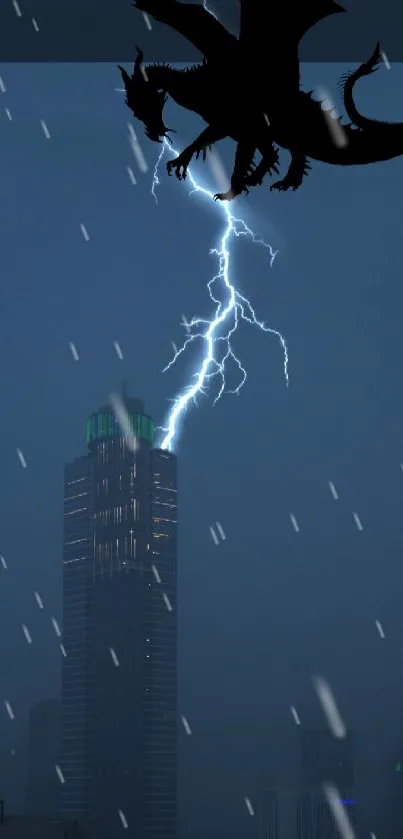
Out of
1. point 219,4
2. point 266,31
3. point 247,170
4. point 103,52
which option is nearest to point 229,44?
point 266,31

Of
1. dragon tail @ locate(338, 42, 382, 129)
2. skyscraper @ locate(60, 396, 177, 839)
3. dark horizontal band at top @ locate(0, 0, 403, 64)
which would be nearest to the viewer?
dragon tail @ locate(338, 42, 382, 129)

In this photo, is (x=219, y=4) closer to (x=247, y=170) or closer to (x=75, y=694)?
(x=247, y=170)

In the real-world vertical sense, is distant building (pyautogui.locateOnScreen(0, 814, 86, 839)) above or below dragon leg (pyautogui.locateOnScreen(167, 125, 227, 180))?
above

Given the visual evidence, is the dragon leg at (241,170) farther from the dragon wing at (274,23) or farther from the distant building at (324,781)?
the distant building at (324,781)

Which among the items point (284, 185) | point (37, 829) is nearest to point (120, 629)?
point (37, 829)

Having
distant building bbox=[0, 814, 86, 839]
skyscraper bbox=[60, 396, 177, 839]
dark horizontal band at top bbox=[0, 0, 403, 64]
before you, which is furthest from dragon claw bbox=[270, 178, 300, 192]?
skyscraper bbox=[60, 396, 177, 839]

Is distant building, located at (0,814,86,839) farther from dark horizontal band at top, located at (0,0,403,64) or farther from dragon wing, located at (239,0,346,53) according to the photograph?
dragon wing, located at (239,0,346,53)

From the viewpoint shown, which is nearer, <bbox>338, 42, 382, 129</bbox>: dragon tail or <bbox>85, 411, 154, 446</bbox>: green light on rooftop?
<bbox>338, 42, 382, 129</bbox>: dragon tail

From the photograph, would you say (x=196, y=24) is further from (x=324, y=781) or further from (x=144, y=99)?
(x=324, y=781)
